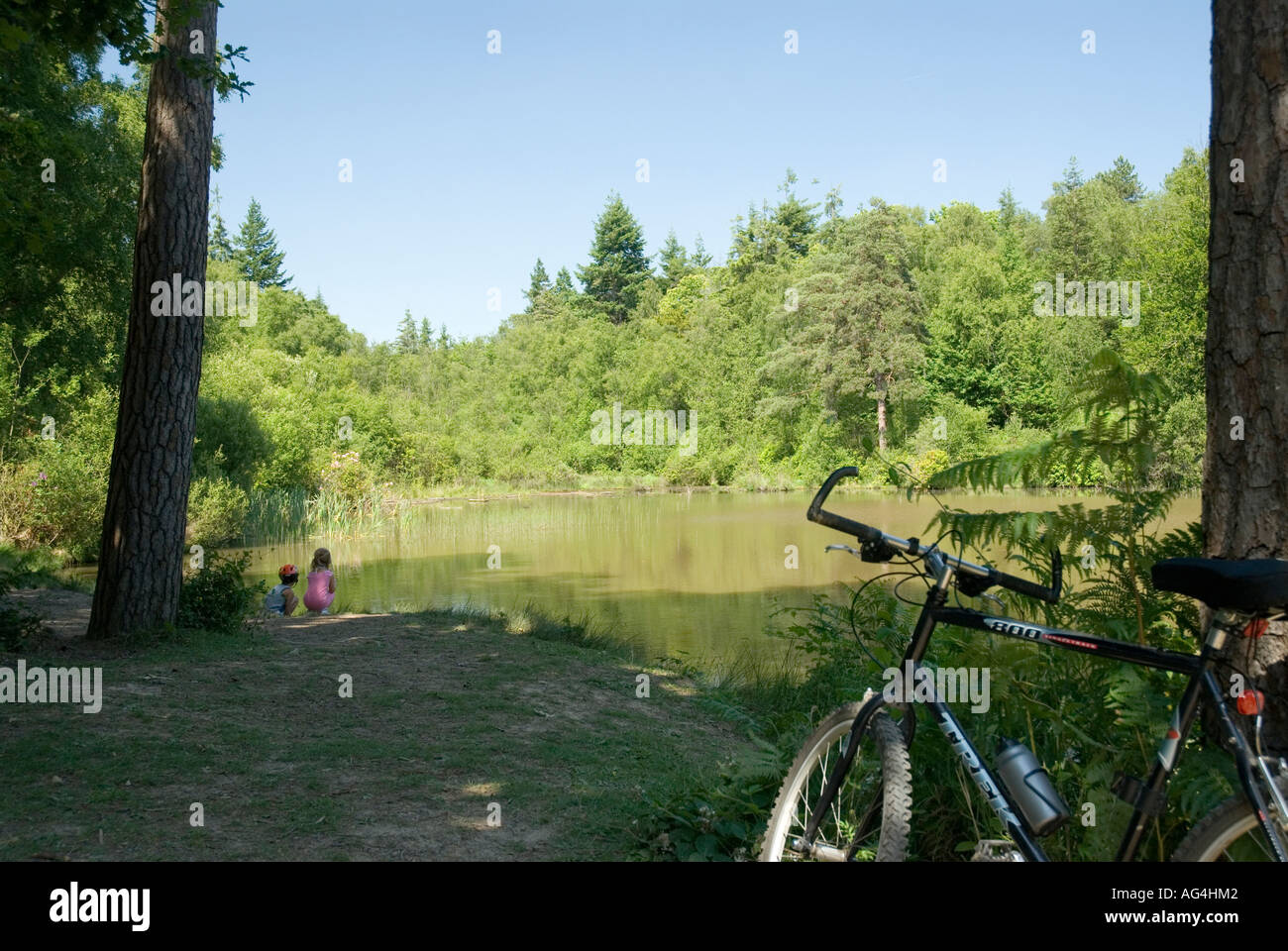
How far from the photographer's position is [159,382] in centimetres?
743

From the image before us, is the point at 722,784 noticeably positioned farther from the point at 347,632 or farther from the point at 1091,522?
the point at 347,632

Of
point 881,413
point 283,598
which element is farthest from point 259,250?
point 283,598

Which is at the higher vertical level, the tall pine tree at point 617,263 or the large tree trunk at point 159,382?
the tall pine tree at point 617,263

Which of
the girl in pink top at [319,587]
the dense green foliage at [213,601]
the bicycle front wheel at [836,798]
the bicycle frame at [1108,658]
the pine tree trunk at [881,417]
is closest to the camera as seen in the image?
the bicycle frame at [1108,658]

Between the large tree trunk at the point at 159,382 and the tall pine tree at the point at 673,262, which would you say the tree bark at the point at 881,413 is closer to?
the tall pine tree at the point at 673,262

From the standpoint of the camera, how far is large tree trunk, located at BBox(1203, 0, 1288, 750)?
2.92 meters

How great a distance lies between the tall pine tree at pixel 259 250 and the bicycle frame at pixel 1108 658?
8106 centimetres

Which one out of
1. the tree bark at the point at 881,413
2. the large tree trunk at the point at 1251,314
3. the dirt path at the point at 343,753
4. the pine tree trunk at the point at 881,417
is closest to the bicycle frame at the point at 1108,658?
the large tree trunk at the point at 1251,314

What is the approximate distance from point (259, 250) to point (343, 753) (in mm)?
80734

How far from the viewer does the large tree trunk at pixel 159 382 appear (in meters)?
7.42

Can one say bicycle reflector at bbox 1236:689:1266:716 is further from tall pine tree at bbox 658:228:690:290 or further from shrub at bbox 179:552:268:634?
tall pine tree at bbox 658:228:690:290

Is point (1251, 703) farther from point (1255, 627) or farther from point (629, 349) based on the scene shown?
point (629, 349)

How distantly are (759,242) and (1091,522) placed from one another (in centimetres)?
5790

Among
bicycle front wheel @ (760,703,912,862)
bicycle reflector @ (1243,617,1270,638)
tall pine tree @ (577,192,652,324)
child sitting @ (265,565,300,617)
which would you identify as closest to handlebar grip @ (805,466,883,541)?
bicycle front wheel @ (760,703,912,862)
